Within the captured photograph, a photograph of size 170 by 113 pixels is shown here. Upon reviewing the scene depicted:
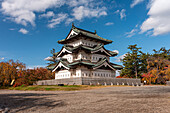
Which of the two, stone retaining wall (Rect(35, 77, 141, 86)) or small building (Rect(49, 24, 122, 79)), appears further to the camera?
small building (Rect(49, 24, 122, 79))

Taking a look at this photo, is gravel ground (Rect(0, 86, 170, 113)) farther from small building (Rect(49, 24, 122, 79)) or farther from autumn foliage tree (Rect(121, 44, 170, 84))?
autumn foliage tree (Rect(121, 44, 170, 84))

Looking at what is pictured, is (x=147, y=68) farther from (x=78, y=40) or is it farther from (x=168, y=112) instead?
(x=168, y=112)

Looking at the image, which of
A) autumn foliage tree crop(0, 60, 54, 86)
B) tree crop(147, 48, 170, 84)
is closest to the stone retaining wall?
autumn foliage tree crop(0, 60, 54, 86)

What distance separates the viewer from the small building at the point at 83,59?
116 feet

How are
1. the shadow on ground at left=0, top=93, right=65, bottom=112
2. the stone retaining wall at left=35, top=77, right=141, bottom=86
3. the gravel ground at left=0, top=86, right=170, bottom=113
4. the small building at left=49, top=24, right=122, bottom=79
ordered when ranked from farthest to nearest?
the small building at left=49, top=24, right=122, bottom=79
the stone retaining wall at left=35, top=77, right=141, bottom=86
the shadow on ground at left=0, top=93, right=65, bottom=112
the gravel ground at left=0, top=86, right=170, bottom=113

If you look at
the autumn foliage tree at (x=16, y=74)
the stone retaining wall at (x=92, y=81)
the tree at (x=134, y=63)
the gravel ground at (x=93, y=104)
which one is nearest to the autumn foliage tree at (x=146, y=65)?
the tree at (x=134, y=63)

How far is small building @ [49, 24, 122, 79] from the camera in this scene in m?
35.4

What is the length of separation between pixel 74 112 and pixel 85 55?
1258 inches

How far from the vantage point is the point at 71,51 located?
124ft

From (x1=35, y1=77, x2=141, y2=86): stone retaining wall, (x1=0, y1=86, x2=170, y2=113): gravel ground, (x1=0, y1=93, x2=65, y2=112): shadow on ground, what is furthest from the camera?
(x1=35, y1=77, x2=141, y2=86): stone retaining wall

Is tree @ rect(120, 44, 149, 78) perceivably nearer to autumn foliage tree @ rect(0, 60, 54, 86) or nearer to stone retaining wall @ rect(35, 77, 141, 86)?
stone retaining wall @ rect(35, 77, 141, 86)

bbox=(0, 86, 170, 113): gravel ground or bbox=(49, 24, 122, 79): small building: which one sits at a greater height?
bbox=(49, 24, 122, 79): small building

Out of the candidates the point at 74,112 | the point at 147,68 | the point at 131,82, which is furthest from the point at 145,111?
the point at 147,68

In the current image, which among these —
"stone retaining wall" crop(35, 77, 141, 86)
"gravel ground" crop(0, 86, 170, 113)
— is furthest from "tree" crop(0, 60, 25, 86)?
"gravel ground" crop(0, 86, 170, 113)
